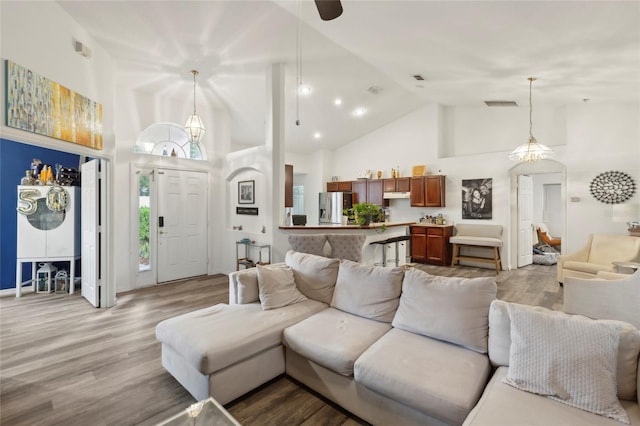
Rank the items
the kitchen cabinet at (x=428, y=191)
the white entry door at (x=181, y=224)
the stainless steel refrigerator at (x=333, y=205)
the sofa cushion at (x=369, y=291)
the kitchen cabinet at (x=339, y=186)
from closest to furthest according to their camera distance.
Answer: the sofa cushion at (x=369, y=291) < the white entry door at (x=181, y=224) < the kitchen cabinet at (x=428, y=191) < the stainless steel refrigerator at (x=333, y=205) < the kitchen cabinet at (x=339, y=186)

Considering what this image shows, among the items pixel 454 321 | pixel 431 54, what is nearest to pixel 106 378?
pixel 454 321

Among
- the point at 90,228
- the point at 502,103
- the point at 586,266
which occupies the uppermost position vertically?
the point at 502,103

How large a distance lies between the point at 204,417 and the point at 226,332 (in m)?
0.71

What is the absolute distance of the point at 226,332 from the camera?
2287mm

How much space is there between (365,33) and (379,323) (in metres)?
3.55

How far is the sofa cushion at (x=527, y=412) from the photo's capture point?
1374mm

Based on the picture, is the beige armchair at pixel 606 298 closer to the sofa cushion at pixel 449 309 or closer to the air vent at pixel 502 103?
the sofa cushion at pixel 449 309

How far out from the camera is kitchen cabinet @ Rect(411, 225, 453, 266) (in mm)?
7012

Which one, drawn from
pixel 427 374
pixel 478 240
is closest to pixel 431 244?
pixel 478 240

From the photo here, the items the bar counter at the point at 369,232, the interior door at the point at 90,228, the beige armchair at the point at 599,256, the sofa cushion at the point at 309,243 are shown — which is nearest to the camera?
the interior door at the point at 90,228

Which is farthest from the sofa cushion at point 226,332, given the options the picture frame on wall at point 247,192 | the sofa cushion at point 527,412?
the picture frame on wall at point 247,192

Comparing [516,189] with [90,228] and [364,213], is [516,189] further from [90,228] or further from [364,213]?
[90,228]

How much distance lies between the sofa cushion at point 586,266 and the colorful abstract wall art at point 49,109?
23.3 feet

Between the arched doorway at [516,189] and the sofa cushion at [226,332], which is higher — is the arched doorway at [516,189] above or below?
above
